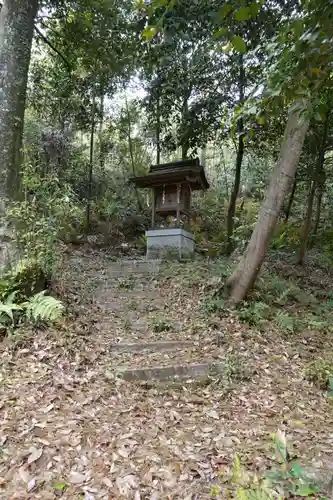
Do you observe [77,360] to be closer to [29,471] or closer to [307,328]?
[29,471]

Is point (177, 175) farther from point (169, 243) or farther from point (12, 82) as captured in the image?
point (12, 82)

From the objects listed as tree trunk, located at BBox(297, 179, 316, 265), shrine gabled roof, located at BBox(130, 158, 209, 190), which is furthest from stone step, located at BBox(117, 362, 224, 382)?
shrine gabled roof, located at BBox(130, 158, 209, 190)

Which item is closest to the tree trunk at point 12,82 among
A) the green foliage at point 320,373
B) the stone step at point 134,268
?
the stone step at point 134,268

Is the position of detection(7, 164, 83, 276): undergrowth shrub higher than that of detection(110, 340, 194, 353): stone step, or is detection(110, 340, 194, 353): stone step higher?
detection(7, 164, 83, 276): undergrowth shrub

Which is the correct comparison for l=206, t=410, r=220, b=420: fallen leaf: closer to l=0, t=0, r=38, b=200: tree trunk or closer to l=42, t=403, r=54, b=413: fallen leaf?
l=42, t=403, r=54, b=413: fallen leaf

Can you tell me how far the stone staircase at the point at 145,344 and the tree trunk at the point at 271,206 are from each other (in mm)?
1375

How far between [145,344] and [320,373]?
7.37ft

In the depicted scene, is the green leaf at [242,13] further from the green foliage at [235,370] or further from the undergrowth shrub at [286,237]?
the undergrowth shrub at [286,237]

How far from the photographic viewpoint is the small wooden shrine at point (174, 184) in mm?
10062

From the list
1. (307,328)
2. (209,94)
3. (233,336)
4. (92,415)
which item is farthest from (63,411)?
(209,94)

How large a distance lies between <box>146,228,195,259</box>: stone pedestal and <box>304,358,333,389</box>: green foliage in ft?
18.7

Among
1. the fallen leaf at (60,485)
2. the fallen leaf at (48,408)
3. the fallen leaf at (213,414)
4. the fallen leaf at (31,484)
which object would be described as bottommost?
the fallen leaf at (60,485)

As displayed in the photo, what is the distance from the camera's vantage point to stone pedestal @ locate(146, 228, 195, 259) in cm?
997

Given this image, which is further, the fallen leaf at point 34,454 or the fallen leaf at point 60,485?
the fallen leaf at point 34,454
